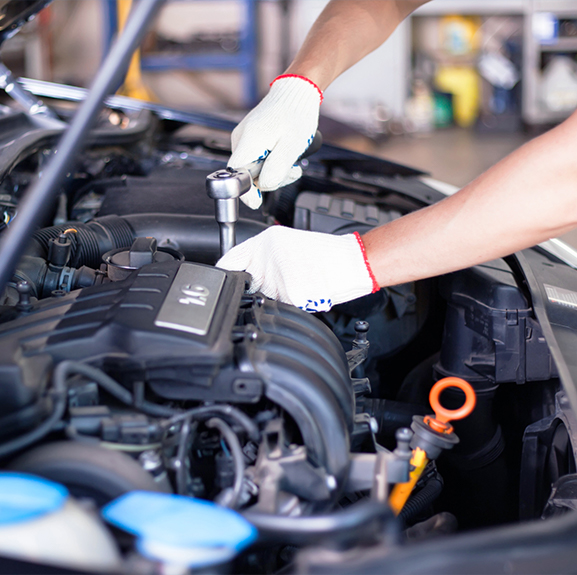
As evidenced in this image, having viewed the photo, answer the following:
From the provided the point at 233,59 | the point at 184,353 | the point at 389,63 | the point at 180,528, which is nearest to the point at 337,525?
the point at 180,528

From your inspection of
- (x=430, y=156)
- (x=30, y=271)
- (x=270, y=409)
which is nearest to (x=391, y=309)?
(x=270, y=409)

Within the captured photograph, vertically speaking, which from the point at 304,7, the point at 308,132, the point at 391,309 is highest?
the point at 304,7

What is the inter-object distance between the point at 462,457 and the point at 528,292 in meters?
0.30

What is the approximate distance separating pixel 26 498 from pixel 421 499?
62 cm

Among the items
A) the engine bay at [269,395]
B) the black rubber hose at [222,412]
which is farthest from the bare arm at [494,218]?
the black rubber hose at [222,412]

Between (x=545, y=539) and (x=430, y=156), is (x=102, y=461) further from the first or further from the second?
(x=430, y=156)

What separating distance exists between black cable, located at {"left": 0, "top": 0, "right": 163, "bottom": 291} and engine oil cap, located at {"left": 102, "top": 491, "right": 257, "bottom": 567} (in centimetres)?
24

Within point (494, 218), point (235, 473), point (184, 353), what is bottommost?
point (235, 473)

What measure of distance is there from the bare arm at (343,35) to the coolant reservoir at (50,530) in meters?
0.92

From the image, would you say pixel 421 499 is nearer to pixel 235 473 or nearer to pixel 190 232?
pixel 235 473

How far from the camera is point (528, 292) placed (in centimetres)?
104

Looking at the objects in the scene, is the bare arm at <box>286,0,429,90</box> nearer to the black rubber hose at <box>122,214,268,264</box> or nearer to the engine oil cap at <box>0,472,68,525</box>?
the black rubber hose at <box>122,214,268,264</box>

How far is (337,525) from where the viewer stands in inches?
21.8

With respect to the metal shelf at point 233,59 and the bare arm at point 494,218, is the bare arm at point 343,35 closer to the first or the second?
the bare arm at point 494,218
